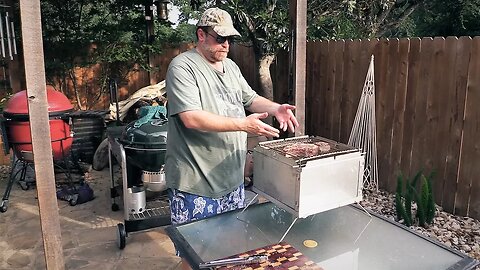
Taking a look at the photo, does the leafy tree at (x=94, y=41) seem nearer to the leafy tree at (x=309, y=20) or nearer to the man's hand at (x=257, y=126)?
the leafy tree at (x=309, y=20)

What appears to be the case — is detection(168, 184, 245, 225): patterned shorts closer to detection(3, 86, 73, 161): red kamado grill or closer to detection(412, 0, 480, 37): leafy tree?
detection(3, 86, 73, 161): red kamado grill

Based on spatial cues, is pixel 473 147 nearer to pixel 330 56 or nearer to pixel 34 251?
pixel 330 56

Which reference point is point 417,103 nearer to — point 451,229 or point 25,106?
point 451,229

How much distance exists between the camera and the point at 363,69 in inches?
159

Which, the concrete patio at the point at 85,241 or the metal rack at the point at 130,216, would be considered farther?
the metal rack at the point at 130,216

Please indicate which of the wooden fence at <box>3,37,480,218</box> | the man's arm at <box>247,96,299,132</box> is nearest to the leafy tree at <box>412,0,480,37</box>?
the wooden fence at <box>3,37,480,218</box>

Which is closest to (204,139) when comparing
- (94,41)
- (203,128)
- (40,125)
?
(203,128)

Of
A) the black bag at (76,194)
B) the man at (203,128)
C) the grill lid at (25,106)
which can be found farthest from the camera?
the black bag at (76,194)

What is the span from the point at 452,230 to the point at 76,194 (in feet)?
11.4

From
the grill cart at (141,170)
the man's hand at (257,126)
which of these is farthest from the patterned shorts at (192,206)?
the grill cart at (141,170)

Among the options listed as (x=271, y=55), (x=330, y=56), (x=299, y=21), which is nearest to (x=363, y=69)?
(x=330, y=56)

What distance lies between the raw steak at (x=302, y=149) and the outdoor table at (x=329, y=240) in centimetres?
31

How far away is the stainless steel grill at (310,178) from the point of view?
4.20 ft

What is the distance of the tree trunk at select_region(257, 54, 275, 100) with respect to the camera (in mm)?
4703
